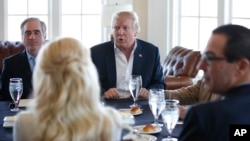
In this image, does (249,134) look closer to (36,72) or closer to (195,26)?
(36,72)

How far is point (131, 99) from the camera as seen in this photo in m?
2.79

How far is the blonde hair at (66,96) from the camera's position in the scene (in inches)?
56.4

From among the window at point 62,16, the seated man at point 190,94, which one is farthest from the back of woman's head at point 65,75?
the window at point 62,16

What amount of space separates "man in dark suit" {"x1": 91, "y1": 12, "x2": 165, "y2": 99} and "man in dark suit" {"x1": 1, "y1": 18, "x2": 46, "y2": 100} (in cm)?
45

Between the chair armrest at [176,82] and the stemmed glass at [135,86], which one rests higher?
the stemmed glass at [135,86]

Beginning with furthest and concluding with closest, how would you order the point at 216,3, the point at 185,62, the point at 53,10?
the point at 53,10, the point at 216,3, the point at 185,62

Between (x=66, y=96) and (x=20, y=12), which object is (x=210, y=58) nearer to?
(x=66, y=96)

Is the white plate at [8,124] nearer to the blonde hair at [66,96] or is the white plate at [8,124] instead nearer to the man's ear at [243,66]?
the blonde hair at [66,96]

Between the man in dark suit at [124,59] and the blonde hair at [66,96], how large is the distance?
1.81 m

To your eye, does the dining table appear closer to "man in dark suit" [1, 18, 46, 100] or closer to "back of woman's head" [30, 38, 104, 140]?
"man in dark suit" [1, 18, 46, 100]

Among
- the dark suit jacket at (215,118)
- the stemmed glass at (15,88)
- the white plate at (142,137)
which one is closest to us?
the dark suit jacket at (215,118)

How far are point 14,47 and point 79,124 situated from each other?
150 inches

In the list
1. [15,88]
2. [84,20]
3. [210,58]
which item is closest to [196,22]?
[84,20]

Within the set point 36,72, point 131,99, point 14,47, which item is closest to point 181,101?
point 131,99
